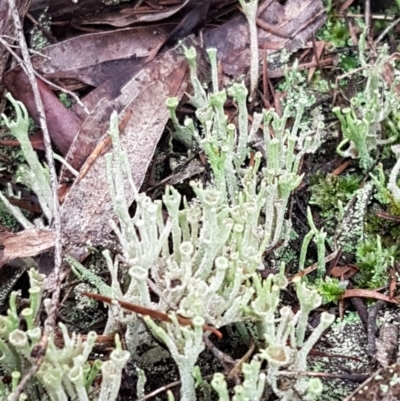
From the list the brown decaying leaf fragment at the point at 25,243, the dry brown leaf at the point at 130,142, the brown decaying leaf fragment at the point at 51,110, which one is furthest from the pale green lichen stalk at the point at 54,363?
the brown decaying leaf fragment at the point at 51,110

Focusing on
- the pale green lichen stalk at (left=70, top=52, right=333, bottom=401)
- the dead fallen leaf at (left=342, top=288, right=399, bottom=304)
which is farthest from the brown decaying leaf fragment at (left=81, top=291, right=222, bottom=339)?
the dead fallen leaf at (left=342, top=288, right=399, bottom=304)

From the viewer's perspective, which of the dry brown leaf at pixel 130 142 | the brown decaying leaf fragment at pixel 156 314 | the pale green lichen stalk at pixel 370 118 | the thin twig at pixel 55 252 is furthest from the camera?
the pale green lichen stalk at pixel 370 118

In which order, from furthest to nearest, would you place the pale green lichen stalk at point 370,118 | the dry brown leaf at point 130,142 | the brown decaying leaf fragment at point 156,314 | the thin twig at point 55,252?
the pale green lichen stalk at point 370,118, the dry brown leaf at point 130,142, the brown decaying leaf fragment at point 156,314, the thin twig at point 55,252

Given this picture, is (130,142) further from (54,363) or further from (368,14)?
(368,14)

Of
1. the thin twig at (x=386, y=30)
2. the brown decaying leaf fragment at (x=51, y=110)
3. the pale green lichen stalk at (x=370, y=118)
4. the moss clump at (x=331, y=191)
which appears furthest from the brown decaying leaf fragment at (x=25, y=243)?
the thin twig at (x=386, y=30)

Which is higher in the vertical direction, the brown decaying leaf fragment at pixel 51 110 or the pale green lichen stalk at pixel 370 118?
the brown decaying leaf fragment at pixel 51 110

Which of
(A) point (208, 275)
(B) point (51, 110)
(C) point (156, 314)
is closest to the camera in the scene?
(C) point (156, 314)

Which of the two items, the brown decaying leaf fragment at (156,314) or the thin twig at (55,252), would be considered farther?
the brown decaying leaf fragment at (156,314)

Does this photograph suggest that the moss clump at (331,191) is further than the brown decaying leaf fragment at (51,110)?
No

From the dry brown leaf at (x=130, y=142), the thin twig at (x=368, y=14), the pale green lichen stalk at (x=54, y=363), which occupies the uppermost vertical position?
the thin twig at (x=368, y=14)

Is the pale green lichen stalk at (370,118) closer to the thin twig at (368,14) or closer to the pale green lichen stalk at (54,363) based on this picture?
the thin twig at (368,14)

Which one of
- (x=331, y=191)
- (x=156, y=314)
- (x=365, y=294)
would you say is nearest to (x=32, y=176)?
(x=156, y=314)

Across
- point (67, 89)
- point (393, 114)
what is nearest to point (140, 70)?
point (67, 89)

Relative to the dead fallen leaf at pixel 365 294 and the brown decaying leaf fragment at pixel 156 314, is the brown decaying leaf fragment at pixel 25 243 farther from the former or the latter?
the dead fallen leaf at pixel 365 294
